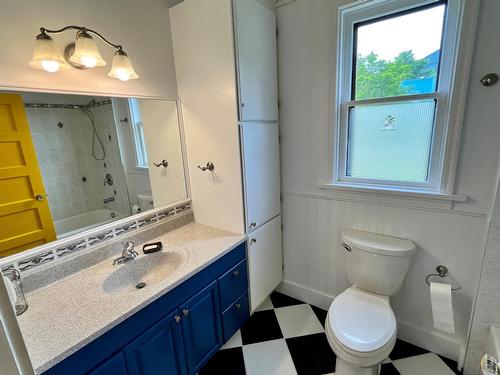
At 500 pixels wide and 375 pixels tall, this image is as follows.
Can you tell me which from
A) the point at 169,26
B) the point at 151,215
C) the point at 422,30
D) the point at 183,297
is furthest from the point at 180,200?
the point at 422,30

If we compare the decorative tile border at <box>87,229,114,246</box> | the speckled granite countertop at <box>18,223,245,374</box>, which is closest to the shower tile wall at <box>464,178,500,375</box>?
the speckled granite countertop at <box>18,223,245,374</box>

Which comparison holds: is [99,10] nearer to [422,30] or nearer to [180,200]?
[180,200]

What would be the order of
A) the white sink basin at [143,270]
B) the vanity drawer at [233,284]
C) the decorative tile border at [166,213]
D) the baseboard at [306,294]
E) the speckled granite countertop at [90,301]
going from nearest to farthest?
the speckled granite countertop at [90,301]
the white sink basin at [143,270]
the vanity drawer at [233,284]
the decorative tile border at [166,213]
the baseboard at [306,294]

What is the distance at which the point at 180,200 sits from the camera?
1.83 metres

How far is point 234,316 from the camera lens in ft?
5.45

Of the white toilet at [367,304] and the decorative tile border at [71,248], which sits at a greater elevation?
the decorative tile border at [71,248]

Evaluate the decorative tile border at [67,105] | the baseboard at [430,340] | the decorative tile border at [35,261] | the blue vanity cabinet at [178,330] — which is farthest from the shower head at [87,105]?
the baseboard at [430,340]

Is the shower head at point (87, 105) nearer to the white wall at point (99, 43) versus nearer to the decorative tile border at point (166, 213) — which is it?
the white wall at point (99, 43)

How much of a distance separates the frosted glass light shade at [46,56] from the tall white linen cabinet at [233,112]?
0.71m

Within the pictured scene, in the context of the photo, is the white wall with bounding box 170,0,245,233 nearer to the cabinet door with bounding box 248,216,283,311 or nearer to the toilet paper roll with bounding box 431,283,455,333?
the cabinet door with bounding box 248,216,283,311

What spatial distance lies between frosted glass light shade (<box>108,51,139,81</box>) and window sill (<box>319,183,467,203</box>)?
4.54ft

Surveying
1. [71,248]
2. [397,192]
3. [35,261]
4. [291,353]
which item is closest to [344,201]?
[397,192]

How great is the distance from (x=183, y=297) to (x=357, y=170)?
136cm

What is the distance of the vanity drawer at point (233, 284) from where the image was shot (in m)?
1.52
